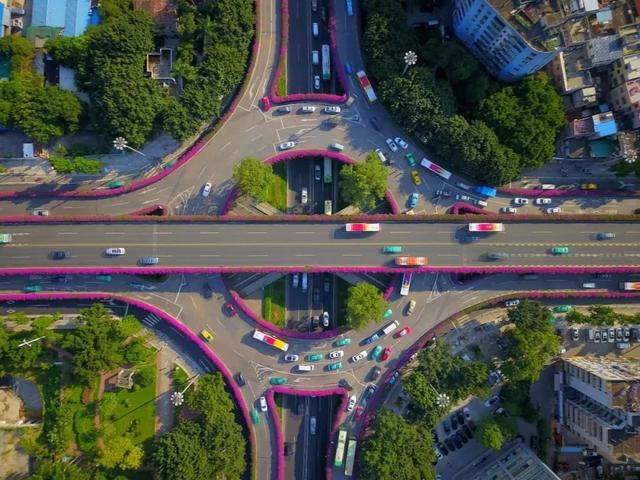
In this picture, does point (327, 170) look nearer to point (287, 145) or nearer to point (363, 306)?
point (287, 145)

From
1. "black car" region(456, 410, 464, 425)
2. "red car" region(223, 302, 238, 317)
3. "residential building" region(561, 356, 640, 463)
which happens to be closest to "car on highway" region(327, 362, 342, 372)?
"red car" region(223, 302, 238, 317)

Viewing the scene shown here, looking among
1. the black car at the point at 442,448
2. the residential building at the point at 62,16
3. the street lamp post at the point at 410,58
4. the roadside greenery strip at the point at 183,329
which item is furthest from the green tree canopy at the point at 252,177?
the black car at the point at 442,448

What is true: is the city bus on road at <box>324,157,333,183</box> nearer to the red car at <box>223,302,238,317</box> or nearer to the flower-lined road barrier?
the flower-lined road barrier

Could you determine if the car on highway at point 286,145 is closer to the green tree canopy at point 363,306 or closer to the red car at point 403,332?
the green tree canopy at point 363,306

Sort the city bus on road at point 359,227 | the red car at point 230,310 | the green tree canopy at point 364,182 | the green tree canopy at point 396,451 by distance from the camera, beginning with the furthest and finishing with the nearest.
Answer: the red car at point 230,310, the city bus on road at point 359,227, the green tree canopy at point 364,182, the green tree canopy at point 396,451

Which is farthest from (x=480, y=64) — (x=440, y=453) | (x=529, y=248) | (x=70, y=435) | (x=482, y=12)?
(x=70, y=435)

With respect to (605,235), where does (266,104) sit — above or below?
above

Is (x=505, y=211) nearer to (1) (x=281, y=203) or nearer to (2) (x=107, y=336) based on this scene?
(1) (x=281, y=203)

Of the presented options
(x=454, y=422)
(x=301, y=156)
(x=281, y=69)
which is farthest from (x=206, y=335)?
(x=281, y=69)
